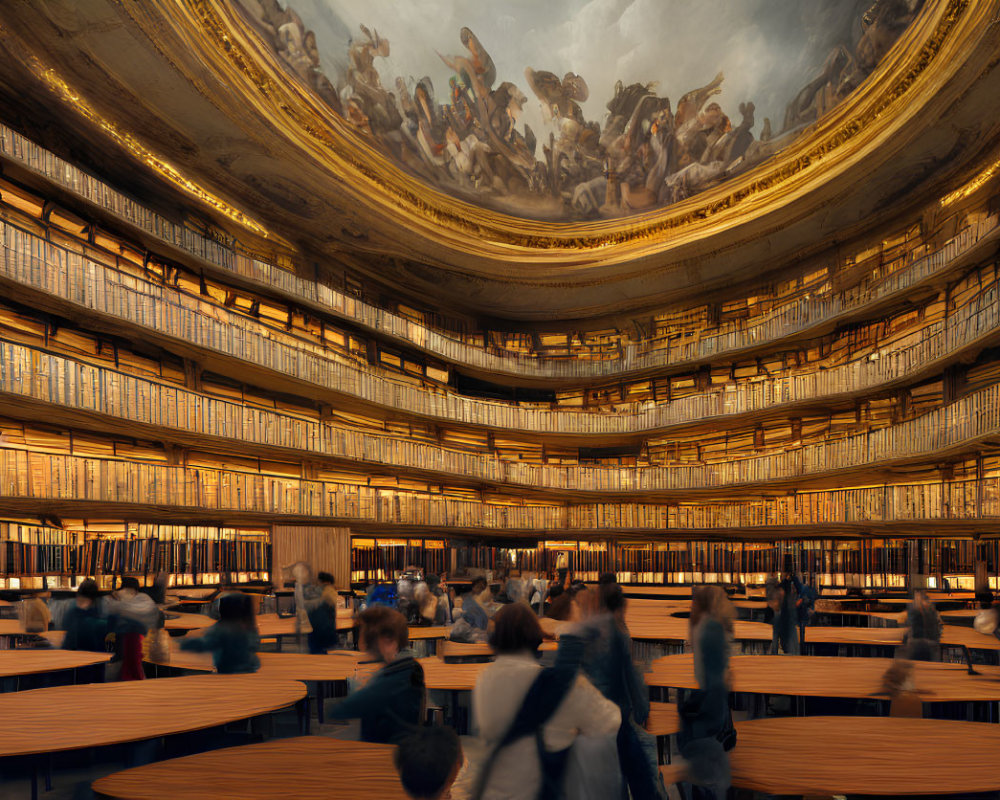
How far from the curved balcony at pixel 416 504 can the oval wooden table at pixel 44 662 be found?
4.15 m

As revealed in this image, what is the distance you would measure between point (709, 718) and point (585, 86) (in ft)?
59.6

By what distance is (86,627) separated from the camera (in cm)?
654

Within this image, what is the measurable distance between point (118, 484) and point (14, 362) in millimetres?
2389

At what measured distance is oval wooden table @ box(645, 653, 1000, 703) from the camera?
4.61m

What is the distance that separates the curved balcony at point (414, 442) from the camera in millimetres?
10633

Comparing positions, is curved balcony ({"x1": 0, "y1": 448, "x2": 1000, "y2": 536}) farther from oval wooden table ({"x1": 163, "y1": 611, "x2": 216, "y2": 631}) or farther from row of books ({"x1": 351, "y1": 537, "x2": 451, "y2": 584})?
oval wooden table ({"x1": 163, "y1": 611, "x2": 216, "y2": 631})

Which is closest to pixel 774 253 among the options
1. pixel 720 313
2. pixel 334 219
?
pixel 720 313

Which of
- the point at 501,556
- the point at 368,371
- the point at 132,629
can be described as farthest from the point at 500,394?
the point at 132,629

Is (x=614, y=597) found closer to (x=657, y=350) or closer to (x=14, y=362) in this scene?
(x=14, y=362)

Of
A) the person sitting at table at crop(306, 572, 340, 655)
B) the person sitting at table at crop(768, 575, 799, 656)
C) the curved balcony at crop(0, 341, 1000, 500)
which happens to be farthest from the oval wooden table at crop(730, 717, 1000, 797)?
the curved balcony at crop(0, 341, 1000, 500)

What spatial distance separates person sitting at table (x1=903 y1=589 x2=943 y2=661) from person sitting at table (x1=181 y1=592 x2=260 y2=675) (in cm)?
447

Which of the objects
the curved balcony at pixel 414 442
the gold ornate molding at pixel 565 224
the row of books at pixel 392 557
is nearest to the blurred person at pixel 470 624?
the curved balcony at pixel 414 442

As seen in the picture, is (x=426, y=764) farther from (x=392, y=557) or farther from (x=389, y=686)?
(x=392, y=557)

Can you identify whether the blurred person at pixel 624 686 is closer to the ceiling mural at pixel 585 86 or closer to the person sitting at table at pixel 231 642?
the person sitting at table at pixel 231 642
